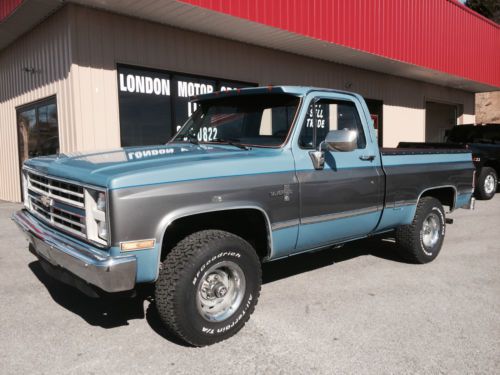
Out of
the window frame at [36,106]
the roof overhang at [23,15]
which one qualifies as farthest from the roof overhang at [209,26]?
the window frame at [36,106]

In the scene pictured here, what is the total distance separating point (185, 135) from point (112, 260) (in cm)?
213

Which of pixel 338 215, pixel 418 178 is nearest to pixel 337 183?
pixel 338 215

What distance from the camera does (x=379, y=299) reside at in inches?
165

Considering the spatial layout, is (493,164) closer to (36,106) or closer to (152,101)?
(152,101)

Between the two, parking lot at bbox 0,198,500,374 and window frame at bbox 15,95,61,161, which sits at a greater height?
window frame at bbox 15,95,61,161

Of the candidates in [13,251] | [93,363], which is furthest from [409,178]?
[13,251]

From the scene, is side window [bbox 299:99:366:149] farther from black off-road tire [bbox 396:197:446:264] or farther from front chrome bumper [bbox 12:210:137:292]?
front chrome bumper [bbox 12:210:137:292]

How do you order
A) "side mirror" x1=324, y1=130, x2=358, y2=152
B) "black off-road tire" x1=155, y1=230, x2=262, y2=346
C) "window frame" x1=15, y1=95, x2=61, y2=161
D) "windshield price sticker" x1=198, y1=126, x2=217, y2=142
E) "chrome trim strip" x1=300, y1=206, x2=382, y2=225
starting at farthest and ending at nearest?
"window frame" x1=15, y1=95, x2=61, y2=161
"windshield price sticker" x1=198, y1=126, x2=217, y2=142
"chrome trim strip" x1=300, y1=206, x2=382, y2=225
"side mirror" x1=324, y1=130, x2=358, y2=152
"black off-road tire" x1=155, y1=230, x2=262, y2=346

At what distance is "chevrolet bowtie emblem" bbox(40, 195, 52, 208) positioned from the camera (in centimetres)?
354

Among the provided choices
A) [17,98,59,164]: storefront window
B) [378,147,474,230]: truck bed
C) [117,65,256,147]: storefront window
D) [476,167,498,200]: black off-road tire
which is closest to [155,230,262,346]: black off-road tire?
[378,147,474,230]: truck bed

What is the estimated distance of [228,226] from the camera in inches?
147

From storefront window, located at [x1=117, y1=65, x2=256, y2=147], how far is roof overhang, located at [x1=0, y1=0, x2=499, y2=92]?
41.6 inches

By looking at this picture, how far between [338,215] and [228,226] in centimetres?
110

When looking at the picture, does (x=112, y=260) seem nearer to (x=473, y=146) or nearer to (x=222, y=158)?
(x=222, y=158)
